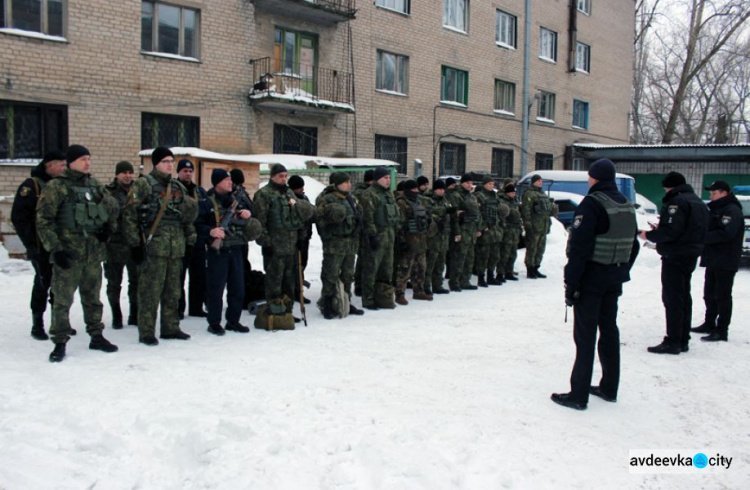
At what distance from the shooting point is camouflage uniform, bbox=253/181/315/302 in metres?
6.98

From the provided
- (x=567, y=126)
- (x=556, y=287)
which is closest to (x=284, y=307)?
(x=556, y=287)

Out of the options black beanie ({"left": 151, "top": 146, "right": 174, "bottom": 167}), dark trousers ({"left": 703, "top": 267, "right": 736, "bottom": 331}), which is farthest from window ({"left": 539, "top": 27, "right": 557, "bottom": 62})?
black beanie ({"left": 151, "top": 146, "right": 174, "bottom": 167})

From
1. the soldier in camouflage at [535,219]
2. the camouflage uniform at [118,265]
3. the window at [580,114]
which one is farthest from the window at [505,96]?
the camouflage uniform at [118,265]

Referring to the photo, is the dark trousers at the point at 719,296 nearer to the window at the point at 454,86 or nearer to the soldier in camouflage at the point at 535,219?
the soldier in camouflage at the point at 535,219

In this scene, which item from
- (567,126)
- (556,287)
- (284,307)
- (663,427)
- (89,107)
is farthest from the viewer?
(567,126)

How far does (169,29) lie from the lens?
15414 millimetres

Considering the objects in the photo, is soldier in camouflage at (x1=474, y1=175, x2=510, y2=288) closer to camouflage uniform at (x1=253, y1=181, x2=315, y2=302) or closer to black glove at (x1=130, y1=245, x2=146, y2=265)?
camouflage uniform at (x1=253, y1=181, x2=315, y2=302)

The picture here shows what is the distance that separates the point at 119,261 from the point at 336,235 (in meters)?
2.53

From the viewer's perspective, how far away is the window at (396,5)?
20.1 m

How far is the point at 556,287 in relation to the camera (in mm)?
10328

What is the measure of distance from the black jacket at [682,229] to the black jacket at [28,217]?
5972 millimetres

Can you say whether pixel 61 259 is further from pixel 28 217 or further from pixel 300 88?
pixel 300 88

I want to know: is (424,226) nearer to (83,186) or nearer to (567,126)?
(83,186)

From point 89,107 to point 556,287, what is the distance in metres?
11.2
